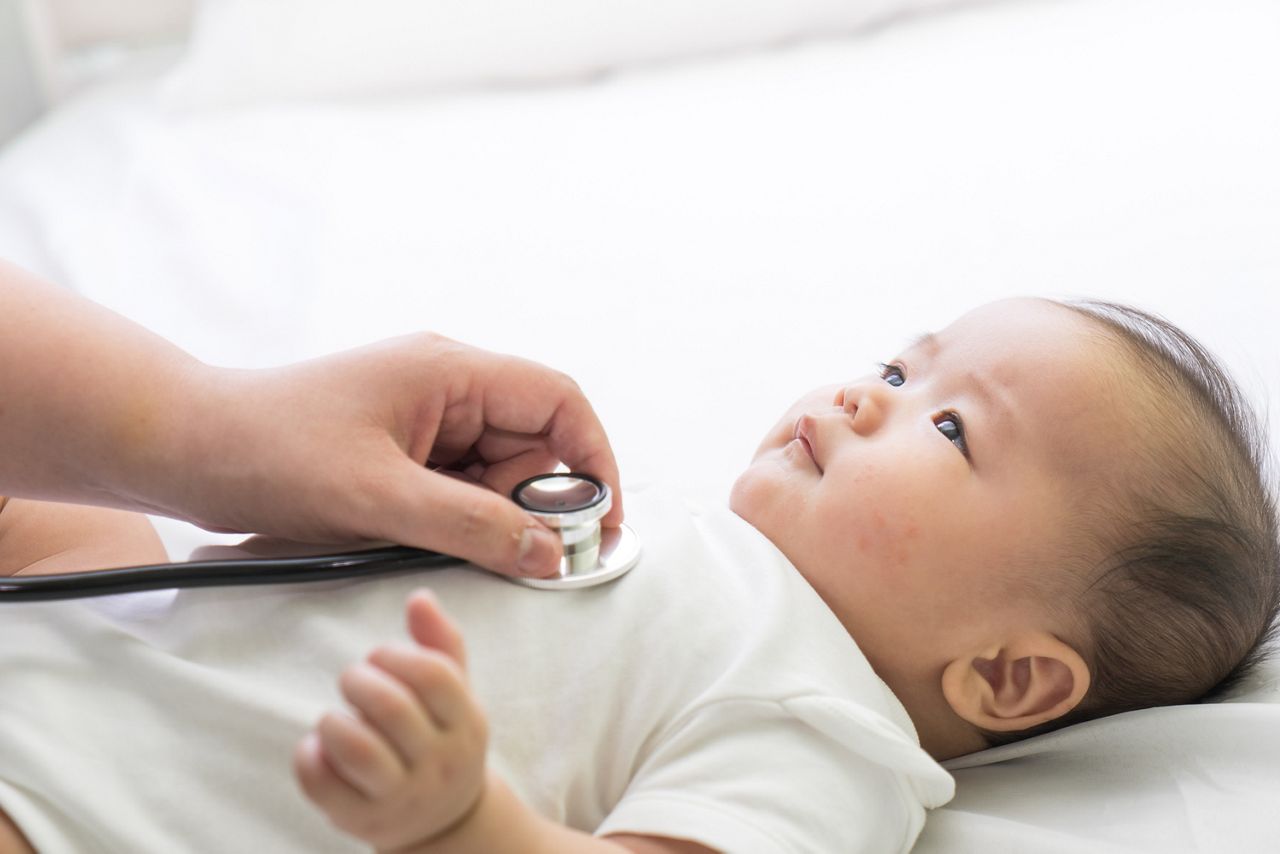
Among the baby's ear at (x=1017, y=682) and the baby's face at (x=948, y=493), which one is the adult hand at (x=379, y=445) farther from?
the baby's ear at (x=1017, y=682)

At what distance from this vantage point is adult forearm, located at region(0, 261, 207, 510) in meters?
0.93

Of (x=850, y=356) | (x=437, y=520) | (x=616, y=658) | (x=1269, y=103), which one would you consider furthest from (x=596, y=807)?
(x=1269, y=103)

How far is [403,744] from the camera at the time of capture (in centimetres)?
64

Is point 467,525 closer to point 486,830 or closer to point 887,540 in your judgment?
point 486,830

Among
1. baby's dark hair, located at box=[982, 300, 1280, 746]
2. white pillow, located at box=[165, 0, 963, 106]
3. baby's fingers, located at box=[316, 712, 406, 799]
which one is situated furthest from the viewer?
white pillow, located at box=[165, 0, 963, 106]

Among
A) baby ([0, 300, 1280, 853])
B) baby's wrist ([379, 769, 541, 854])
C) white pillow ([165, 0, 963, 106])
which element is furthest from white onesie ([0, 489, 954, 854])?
white pillow ([165, 0, 963, 106])

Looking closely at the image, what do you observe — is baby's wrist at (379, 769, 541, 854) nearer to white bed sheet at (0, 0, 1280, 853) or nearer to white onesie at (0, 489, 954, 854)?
white onesie at (0, 489, 954, 854)

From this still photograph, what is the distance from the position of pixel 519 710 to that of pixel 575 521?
5.5 inches

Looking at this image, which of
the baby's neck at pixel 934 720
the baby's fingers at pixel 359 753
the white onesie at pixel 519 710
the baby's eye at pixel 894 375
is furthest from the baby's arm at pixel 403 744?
the baby's eye at pixel 894 375

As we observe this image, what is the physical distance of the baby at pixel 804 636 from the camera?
0.85 m

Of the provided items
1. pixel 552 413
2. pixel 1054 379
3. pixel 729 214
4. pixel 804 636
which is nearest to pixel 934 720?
pixel 804 636

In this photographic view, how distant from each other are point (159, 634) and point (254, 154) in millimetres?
1312

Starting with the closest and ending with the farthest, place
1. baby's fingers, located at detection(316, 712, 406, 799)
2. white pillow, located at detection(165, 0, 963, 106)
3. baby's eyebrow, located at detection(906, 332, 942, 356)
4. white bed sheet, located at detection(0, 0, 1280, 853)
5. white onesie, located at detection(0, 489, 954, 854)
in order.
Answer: baby's fingers, located at detection(316, 712, 406, 799), white onesie, located at detection(0, 489, 954, 854), baby's eyebrow, located at detection(906, 332, 942, 356), white bed sheet, located at detection(0, 0, 1280, 853), white pillow, located at detection(165, 0, 963, 106)

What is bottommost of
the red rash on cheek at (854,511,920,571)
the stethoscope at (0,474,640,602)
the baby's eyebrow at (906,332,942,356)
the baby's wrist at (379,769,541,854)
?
the baby's wrist at (379,769,541,854)
